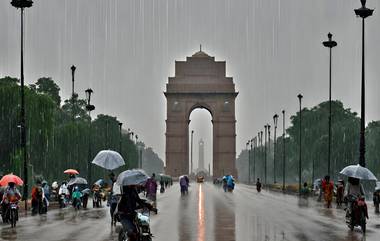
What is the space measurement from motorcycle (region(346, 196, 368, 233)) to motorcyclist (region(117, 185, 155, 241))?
9210 mm

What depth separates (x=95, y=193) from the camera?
37.2 meters

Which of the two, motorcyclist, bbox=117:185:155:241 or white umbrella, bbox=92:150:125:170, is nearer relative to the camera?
motorcyclist, bbox=117:185:155:241

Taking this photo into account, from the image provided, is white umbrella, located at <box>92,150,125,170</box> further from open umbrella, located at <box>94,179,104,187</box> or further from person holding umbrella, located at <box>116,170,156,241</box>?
person holding umbrella, located at <box>116,170,156,241</box>

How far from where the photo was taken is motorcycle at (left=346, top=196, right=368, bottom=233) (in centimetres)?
2119

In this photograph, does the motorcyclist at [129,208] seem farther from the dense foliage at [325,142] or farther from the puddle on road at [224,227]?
the dense foliage at [325,142]

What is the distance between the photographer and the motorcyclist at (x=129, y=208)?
13.1 m

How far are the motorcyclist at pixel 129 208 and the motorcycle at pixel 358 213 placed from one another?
30.2 feet

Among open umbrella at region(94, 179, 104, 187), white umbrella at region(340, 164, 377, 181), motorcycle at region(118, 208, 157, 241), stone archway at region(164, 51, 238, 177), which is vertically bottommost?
motorcycle at region(118, 208, 157, 241)

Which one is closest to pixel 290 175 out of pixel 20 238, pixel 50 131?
pixel 50 131

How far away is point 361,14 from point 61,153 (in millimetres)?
35541

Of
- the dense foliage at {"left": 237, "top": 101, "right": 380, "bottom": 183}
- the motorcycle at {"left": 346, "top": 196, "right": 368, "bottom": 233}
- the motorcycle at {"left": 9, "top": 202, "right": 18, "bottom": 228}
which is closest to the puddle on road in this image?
the motorcycle at {"left": 346, "top": 196, "right": 368, "bottom": 233}

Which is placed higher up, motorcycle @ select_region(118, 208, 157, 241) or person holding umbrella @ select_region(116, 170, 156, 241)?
person holding umbrella @ select_region(116, 170, 156, 241)

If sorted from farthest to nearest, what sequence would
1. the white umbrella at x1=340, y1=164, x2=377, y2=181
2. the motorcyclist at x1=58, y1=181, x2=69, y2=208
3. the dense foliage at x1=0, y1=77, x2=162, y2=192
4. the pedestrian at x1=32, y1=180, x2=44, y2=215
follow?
1. the dense foliage at x1=0, y1=77, x2=162, y2=192
2. the motorcyclist at x1=58, y1=181, x2=69, y2=208
3. the pedestrian at x1=32, y1=180, x2=44, y2=215
4. the white umbrella at x1=340, y1=164, x2=377, y2=181

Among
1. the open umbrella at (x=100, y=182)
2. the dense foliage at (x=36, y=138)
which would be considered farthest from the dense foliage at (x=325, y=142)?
the open umbrella at (x=100, y=182)
